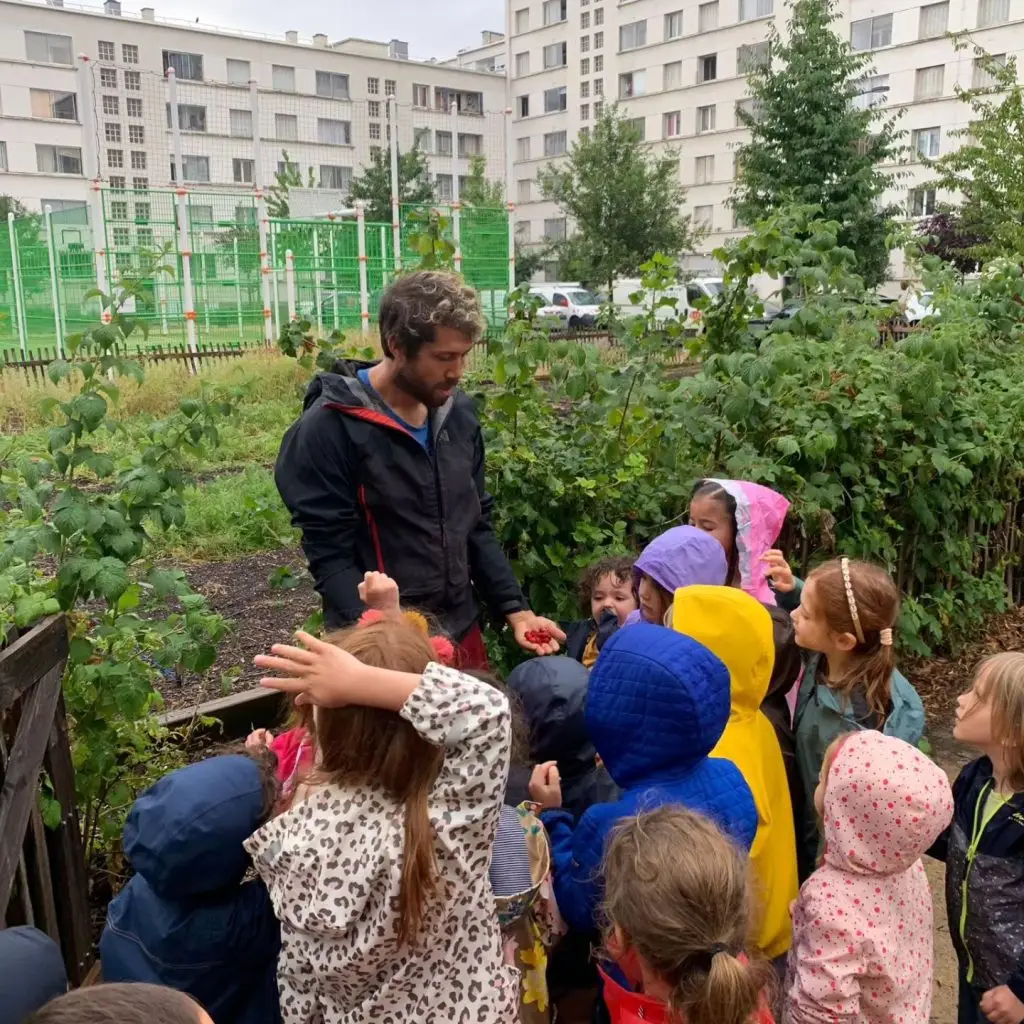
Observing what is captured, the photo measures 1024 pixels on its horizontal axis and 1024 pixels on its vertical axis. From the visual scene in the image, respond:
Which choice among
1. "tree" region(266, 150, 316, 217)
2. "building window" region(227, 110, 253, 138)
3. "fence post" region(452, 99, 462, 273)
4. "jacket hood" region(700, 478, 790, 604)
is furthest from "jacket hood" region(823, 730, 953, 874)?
"building window" region(227, 110, 253, 138)

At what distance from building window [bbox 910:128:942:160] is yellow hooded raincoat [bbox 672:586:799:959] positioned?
43.4 m

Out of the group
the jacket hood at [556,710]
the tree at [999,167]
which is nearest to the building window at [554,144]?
the tree at [999,167]

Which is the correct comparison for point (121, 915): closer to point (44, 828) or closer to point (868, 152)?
point (44, 828)

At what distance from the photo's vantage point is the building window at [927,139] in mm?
40500

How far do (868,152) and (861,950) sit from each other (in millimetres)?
24616

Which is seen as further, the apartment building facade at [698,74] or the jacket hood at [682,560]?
the apartment building facade at [698,74]

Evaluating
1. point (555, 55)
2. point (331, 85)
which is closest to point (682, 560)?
point (555, 55)

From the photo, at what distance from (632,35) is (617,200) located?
25494mm

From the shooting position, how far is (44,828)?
8.09 feet

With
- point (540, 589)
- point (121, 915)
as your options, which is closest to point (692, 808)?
point (121, 915)

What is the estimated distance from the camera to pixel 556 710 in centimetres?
231

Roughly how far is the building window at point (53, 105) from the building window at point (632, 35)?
27.3 m

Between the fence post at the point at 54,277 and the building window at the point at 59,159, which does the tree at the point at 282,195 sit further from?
the building window at the point at 59,159

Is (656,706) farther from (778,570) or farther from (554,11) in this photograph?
(554,11)
